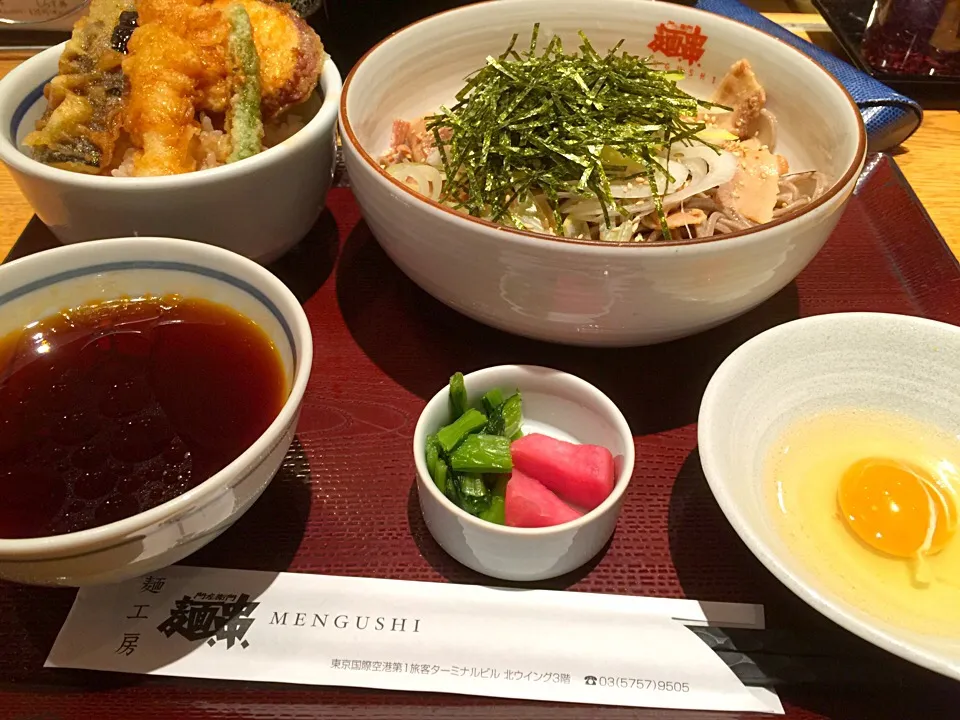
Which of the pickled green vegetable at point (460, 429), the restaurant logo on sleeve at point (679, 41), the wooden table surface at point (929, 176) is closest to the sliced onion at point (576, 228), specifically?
the pickled green vegetable at point (460, 429)

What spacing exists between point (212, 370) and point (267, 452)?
289mm

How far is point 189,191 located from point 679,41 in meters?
1.25

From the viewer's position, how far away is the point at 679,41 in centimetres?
173

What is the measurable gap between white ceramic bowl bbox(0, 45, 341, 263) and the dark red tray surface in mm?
195

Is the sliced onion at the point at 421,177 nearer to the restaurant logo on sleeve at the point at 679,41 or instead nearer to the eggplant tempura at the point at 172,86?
the eggplant tempura at the point at 172,86

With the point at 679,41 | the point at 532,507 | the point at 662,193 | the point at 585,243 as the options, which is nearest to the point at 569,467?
the point at 532,507

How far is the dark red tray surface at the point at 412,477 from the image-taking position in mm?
926

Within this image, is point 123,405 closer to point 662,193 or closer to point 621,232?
point 621,232

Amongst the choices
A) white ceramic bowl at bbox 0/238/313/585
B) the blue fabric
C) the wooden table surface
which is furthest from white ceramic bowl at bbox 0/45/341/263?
the blue fabric

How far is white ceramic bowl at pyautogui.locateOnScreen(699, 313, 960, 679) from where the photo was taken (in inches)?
43.6

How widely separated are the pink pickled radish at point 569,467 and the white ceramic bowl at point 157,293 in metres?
0.37

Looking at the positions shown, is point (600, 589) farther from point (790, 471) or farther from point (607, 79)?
point (607, 79)

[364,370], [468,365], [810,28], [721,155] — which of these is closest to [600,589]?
[468,365]

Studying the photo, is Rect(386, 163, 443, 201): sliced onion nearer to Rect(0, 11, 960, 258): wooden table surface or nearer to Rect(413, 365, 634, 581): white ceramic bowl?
Rect(413, 365, 634, 581): white ceramic bowl
